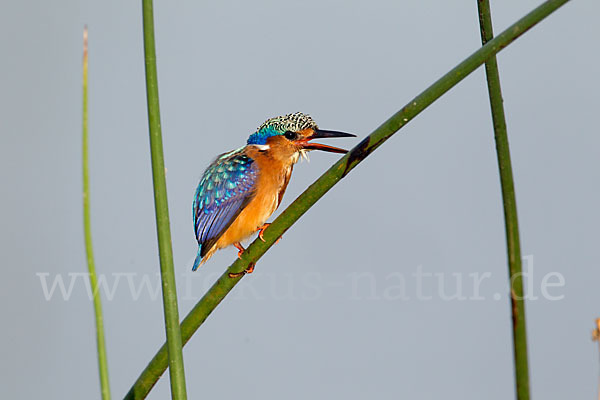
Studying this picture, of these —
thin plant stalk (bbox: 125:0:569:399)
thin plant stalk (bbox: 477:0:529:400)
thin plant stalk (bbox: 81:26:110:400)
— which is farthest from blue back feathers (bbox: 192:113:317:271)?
thin plant stalk (bbox: 477:0:529:400)

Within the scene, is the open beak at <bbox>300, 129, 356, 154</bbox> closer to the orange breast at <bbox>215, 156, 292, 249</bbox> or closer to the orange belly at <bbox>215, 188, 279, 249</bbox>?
the orange breast at <bbox>215, 156, 292, 249</bbox>

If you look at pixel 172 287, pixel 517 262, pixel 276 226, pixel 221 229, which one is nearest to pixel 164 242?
pixel 172 287

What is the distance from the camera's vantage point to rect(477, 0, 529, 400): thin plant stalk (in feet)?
2.66

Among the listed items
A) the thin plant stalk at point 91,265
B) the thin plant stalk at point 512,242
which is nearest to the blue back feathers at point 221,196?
the thin plant stalk at point 91,265

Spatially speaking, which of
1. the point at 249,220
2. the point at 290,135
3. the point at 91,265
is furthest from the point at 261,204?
the point at 91,265

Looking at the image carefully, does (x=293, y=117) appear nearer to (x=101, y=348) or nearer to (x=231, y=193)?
(x=231, y=193)

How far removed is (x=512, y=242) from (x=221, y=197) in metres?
1.83

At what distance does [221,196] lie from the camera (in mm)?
2615

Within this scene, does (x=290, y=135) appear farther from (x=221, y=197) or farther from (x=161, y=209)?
(x=161, y=209)

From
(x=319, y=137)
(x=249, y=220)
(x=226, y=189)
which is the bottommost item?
(x=249, y=220)

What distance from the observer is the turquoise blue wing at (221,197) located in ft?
8.39

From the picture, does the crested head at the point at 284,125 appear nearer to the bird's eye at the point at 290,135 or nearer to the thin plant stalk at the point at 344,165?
the bird's eye at the point at 290,135

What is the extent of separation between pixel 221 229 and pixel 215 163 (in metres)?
0.37

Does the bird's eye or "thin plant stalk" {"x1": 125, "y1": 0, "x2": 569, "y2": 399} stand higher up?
the bird's eye
